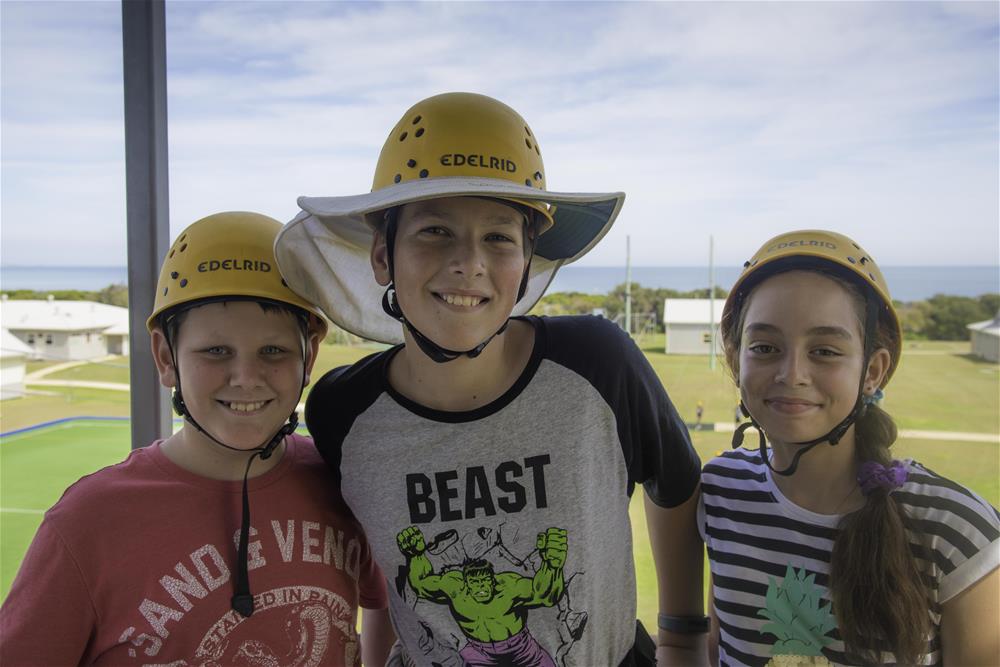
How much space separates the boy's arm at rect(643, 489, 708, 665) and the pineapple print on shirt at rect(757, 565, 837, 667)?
0.65 ft

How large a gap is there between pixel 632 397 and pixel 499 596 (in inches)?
16.8

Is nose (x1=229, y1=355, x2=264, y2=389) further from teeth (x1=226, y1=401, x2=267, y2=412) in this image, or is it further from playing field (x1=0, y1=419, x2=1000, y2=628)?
playing field (x1=0, y1=419, x2=1000, y2=628)

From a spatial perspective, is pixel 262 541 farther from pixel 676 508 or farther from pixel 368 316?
pixel 676 508

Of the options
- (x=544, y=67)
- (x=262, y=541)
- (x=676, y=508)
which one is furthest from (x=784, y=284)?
(x=544, y=67)

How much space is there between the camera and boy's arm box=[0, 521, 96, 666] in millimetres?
997

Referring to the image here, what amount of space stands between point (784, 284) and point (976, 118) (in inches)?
114

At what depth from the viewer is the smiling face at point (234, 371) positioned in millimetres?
1177

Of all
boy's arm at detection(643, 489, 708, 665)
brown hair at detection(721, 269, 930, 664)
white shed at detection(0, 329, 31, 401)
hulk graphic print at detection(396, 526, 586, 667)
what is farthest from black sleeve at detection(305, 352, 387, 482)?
white shed at detection(0, 329, 31, 401)

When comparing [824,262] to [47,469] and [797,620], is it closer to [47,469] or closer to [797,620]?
[797,620]

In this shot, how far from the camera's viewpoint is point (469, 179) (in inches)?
43.6

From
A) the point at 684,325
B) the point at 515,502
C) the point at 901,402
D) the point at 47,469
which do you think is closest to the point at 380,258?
the point at 515,502

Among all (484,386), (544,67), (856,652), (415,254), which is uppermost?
(544,67)

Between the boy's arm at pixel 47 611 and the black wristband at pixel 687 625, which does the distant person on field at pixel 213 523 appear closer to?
the boy's arm at pixel 47 611

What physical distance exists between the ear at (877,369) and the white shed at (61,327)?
8.38 ft
